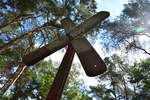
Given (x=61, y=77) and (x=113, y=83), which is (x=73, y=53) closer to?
(x=61, y=77)

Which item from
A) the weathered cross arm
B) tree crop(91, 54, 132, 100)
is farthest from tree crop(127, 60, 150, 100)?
the weathered cross arm

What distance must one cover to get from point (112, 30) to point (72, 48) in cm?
1219

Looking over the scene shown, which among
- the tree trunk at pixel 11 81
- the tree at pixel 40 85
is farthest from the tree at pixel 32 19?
the tree at pixel 40 85

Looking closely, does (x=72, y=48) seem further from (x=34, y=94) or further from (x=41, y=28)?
(x=34, y=94)

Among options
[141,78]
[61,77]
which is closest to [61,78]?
[61,77]

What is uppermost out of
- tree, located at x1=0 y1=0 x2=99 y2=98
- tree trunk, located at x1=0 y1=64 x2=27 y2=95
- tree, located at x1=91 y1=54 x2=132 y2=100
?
tree, located at x1=0 y1=0 x2=99 y2=98

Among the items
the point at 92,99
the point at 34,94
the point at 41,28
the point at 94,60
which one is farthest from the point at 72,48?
the point at 92,99

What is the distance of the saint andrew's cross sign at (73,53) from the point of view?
1.31 metres

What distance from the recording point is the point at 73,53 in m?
1.52

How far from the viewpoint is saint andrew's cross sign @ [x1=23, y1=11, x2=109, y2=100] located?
1306 mm

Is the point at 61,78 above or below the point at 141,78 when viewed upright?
above

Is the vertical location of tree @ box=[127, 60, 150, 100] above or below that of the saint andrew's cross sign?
below

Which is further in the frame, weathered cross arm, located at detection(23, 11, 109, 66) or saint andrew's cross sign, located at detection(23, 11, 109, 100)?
weathered cross arm, located at detection(23, 11, 109, 66)

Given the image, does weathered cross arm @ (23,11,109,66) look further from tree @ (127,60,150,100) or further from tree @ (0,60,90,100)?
tree @ (127,60,150,100)
